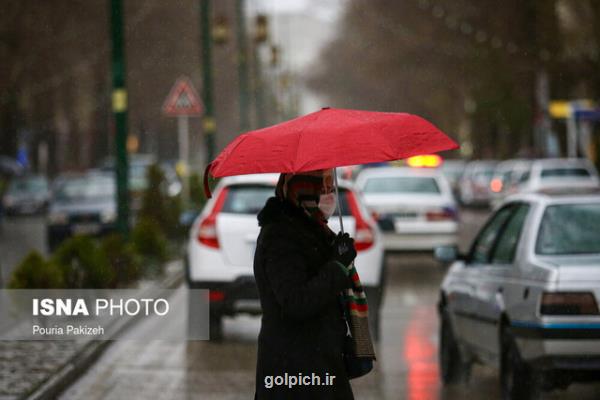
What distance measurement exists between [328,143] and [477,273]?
458 cm

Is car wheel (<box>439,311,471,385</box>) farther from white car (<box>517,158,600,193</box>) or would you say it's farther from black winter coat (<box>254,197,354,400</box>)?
white car (<box>517,158,600,193</box>)

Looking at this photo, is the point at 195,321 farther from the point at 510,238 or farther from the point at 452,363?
the point at 510,238

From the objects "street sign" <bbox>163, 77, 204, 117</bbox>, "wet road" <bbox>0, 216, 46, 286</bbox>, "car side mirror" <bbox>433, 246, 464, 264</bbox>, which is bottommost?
"wet road" <bbox>0, 216, 46, 286</bbox>

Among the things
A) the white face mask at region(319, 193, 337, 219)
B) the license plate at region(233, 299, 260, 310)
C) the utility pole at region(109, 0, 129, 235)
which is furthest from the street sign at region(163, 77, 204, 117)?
the white face mask at region(319, 193, 337, 219)

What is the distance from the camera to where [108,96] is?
238 feet

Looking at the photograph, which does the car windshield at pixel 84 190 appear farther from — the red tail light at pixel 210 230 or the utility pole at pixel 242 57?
the red tail light at pixel 210 230

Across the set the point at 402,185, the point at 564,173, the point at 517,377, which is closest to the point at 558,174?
the point at 564,173

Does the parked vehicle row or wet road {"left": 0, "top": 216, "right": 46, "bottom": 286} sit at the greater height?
the parked vehicle row

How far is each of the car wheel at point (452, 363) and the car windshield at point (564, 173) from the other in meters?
26.8

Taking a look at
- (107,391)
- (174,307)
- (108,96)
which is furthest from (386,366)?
(108,96)

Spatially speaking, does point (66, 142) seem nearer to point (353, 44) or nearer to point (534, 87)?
point (353, 44)

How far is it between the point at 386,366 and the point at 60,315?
3.67 metres

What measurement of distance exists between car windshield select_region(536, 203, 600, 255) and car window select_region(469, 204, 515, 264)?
67 centimetres

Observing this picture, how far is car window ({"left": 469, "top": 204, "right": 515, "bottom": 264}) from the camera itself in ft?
32.0
